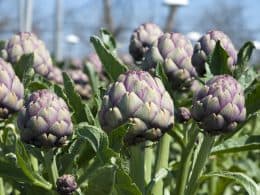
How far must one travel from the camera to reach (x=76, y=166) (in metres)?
0.93

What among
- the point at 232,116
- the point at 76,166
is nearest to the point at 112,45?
the point at 76,166

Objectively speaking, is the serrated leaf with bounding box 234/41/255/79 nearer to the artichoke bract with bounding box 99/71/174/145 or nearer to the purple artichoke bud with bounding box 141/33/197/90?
the purple artichoke bud with bounding box 141/33/197/90

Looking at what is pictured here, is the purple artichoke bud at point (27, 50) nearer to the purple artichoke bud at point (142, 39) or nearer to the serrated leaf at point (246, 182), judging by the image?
the purple artichoke bud at point (142, 39)

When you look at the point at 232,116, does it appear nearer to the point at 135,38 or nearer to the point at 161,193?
the point at 161,193

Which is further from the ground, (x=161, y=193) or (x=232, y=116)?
(x=232, y=116)

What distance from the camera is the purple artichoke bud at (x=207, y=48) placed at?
→ 3.35 ft

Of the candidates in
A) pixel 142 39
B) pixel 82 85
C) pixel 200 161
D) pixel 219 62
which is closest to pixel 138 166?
pixel 200 161

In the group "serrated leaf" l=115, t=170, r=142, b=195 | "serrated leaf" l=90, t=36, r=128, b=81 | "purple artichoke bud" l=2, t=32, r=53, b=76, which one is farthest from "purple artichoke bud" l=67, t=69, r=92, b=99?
"serrated leaf" l=115, t=170, r=142, b=195

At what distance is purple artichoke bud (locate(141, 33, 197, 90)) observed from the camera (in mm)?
1004

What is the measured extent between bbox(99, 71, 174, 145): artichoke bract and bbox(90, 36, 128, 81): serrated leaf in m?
0.21

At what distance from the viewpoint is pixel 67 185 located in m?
0.81

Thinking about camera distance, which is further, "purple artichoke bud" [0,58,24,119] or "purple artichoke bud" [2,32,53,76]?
"purple artichoke bud" [2,32,53,76]

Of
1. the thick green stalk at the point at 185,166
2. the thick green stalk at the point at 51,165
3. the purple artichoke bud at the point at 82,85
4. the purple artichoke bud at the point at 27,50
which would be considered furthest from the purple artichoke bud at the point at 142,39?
the purple artichoke bud at the point at 82,85

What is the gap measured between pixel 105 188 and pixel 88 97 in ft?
3.72
